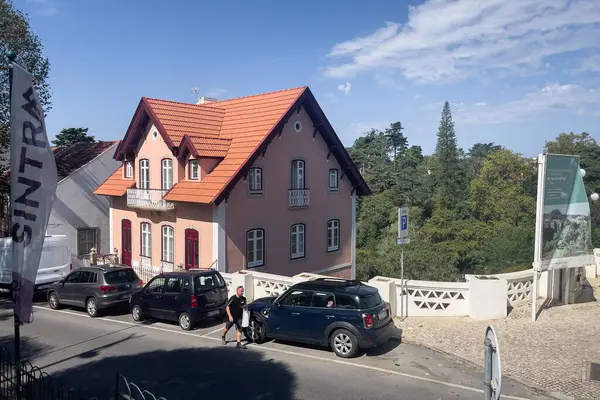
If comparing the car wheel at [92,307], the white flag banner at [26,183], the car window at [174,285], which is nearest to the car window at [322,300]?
the car window at [174,285]

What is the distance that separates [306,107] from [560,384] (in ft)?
55.0

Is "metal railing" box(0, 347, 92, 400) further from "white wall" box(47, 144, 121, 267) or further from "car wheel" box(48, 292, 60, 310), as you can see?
"white wall" box(47, 144, 121, 267)

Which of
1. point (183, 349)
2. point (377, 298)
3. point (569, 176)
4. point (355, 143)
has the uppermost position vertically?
point (355, 143)

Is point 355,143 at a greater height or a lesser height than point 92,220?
greater

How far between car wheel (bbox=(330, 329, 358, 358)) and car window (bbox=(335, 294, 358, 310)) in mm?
541

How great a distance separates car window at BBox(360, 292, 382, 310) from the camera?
37.4 ft

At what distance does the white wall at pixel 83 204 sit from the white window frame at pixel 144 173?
490 cm

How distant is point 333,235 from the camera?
26219 millimetres

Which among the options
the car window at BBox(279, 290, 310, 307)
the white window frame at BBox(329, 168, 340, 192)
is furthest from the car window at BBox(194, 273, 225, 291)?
the white window frame at BBox(329, 168, 340, 192)

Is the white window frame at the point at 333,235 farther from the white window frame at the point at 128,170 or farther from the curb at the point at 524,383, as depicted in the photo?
the curb at the point at 524,383

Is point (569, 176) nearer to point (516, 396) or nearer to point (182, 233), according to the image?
point (516, 396)

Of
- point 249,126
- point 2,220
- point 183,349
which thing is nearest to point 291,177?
point 249,126

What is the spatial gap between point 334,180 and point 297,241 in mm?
4200

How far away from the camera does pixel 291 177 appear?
76.9 feet
